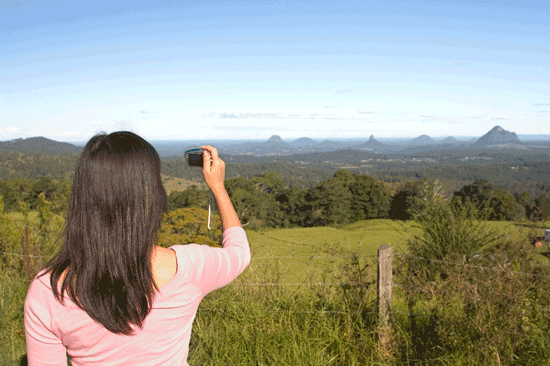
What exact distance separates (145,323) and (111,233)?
0.70 feet

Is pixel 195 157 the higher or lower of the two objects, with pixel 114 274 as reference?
higher

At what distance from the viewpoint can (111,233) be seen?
29.4 inches

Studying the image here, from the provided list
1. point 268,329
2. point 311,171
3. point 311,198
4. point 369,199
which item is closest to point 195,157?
point 268,329

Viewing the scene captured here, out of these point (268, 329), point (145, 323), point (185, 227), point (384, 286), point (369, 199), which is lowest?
point (369, 199)

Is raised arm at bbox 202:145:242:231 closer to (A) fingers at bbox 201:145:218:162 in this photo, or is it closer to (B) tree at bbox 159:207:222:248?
(A) fingers at bbox 201:145:218:162

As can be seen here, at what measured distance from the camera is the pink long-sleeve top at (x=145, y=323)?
708mm

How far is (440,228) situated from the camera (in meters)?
6.25

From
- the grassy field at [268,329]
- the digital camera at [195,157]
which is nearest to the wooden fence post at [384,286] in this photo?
the grassy field at [268,329]

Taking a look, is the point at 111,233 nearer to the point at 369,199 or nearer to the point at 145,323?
the point at 145,323

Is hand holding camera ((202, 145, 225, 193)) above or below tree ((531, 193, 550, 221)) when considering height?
above

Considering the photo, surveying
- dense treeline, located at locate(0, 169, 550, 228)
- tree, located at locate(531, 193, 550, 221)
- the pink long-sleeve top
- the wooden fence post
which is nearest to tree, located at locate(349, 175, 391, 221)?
dense treeline, located at locate(0, 169, 550, 228)

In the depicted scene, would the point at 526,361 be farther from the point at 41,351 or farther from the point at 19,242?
the point at 19,242

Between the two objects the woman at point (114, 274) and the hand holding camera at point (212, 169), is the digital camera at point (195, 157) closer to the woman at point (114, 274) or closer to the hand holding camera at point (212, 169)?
the hand holding camera at point (212, 169)

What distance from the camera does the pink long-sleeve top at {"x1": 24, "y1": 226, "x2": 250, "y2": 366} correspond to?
2.32ft
